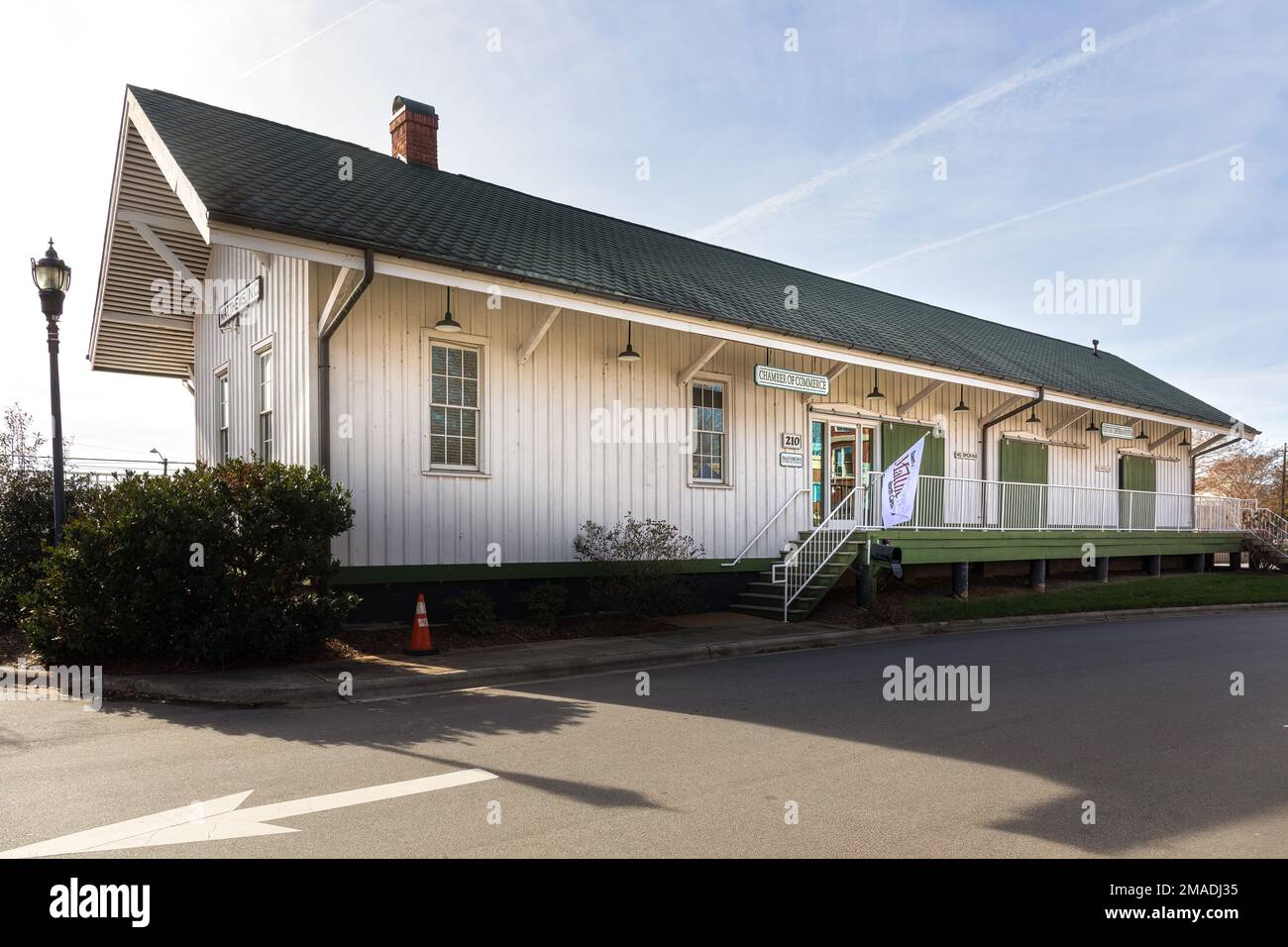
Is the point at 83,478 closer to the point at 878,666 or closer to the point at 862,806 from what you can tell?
the point at 878,666

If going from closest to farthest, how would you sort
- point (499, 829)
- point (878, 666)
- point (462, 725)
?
point (499, 829)
point (462, 725)
point (878, 666)

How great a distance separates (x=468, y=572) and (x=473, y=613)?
90 cm

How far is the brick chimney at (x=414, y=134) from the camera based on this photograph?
56.1 ft

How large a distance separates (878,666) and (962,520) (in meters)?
10.5

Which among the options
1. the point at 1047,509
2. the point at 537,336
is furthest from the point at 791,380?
the point at 1047,509

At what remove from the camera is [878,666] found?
34.6 feet

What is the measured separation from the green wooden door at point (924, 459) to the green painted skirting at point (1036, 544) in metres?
0.76

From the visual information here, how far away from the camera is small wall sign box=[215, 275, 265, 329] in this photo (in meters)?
13.8

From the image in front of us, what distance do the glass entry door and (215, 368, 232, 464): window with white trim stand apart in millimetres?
10742

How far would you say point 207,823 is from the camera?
4.90 metres

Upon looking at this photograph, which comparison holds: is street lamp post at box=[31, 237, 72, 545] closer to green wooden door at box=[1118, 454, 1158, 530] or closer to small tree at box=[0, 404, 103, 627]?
small tree at box=[0, 404, 103, 627]

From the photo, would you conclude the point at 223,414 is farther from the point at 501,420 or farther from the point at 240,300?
the point at 501,420

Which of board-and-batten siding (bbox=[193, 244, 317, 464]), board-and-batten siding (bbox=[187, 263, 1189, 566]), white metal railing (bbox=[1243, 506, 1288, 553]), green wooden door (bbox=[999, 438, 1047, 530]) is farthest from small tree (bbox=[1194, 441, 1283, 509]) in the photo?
board-and-batten siding (bbox=[193, 244, 317, 464])
